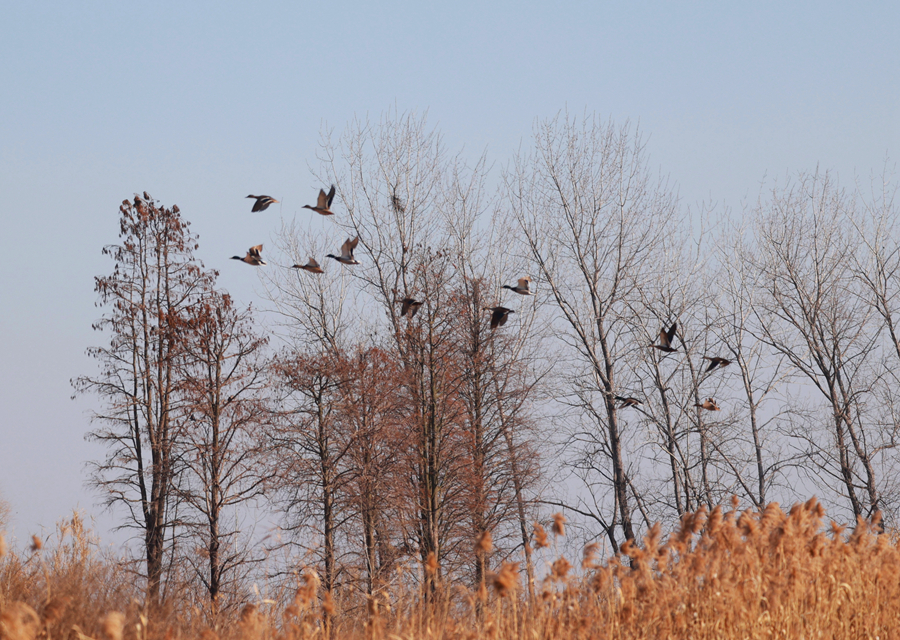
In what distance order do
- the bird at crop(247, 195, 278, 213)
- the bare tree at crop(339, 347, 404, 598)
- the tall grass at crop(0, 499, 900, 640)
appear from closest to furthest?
the tall grass at crop(0, 499, 900, 640) → the bird at crop(247, 195, 278, 213) → the bare tree at crop(339, 347, 404, 598)

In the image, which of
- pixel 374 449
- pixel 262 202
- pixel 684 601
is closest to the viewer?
pixel 684 601

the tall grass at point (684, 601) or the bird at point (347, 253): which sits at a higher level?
the bird at point (347, 253)

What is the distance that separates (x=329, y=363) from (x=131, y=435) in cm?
580

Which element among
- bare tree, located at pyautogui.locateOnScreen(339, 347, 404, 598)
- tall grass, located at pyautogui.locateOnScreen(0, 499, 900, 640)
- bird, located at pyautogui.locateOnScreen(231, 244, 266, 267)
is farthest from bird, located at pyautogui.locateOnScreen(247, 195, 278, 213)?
bare tree, located at pyautogui.locateOnScreen(339, 347, 404, 598)

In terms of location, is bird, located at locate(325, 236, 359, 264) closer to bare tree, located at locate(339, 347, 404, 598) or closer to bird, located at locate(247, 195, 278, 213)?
bird, located at locate(247, 195, 278, 213)

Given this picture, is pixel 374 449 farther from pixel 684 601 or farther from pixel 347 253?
pixel 684 601

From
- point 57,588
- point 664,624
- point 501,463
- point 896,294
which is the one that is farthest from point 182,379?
point 896,294

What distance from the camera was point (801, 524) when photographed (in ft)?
18.6

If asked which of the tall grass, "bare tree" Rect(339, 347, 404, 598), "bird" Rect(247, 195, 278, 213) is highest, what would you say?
"bird" Rect(247, 195, 278, 213)

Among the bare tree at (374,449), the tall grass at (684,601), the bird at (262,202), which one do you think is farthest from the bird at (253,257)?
the bare tree at (374,449)

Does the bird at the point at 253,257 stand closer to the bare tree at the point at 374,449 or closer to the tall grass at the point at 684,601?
the tall grass at the point at 684,601

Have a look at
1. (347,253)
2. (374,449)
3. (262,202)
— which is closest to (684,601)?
(347,253)

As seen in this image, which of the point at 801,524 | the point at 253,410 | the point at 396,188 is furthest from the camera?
the point at 396,188

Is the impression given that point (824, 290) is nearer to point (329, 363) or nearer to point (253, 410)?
point (329, 363)
